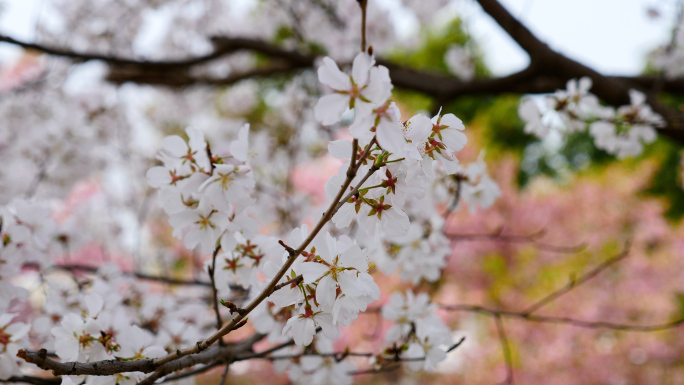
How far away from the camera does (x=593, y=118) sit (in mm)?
1460

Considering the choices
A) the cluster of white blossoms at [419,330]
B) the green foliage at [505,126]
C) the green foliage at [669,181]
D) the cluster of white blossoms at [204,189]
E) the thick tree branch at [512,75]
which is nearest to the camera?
the cluster of white blossoms at [204,189]

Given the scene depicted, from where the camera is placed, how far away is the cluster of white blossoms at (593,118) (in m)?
1.38

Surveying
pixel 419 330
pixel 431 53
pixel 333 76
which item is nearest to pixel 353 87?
pixel 333 76

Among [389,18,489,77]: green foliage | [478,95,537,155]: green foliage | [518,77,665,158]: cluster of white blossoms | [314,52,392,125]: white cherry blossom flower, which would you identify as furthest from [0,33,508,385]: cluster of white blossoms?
[389,18,489,77]: green foliage

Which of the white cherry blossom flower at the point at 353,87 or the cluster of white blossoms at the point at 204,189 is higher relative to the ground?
the white cherry blossom flower at the point at 353,87

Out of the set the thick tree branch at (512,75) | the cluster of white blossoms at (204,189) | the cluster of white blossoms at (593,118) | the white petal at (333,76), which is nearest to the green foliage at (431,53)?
the thick tree branch at (512,75)

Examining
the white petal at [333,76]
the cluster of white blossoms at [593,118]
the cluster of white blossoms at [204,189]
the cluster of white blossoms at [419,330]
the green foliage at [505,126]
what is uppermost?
the white petal at [333,76]

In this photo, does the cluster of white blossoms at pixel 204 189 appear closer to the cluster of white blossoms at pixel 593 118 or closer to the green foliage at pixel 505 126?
the cluster of white blossoms at pixel 593 118

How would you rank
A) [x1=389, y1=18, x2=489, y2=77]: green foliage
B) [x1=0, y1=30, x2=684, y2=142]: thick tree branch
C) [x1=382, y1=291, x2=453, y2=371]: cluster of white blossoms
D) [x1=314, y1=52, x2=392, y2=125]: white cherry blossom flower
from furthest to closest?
[x1=389, y1=18, x2=489, y2=77]: green foliage → [x1=0, y1=30, x2=684, y2=142]: thick tree branch → [x1=382, y1=291, x2=453, y2=371]: cluster of white blossoms → [x1=314, y1=52, x2=392, y2=125]: white cherry blossom flower

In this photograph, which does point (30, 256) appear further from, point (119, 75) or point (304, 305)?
point (119, 75)

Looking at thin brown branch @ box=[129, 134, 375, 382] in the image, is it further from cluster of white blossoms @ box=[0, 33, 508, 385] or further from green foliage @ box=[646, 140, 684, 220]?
green foliage @ box=[646, 140, 684, 220]

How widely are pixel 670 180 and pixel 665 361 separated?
2.09 metres

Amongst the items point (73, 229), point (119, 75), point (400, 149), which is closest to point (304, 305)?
point (400, 149)

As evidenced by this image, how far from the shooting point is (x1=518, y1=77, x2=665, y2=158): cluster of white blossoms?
138 cm
